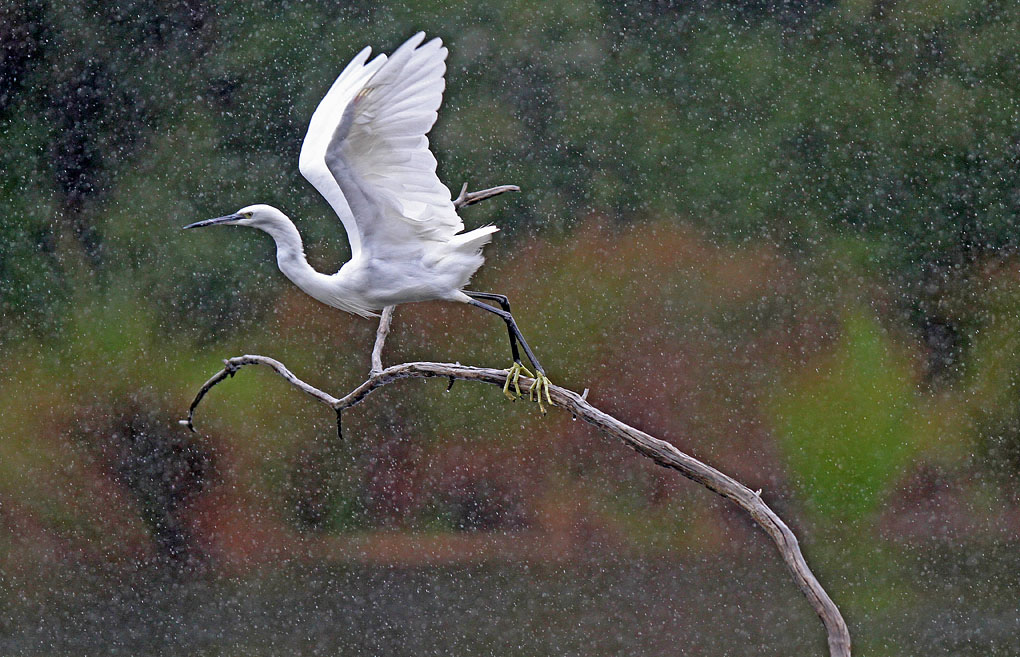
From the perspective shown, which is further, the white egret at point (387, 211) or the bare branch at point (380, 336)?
the bare branch at point (380, 336)

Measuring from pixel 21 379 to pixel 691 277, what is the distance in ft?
9.07

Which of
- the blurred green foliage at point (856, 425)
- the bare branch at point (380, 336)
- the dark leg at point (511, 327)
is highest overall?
the dark leg at point (511, 327)

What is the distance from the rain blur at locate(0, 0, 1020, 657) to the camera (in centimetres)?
466

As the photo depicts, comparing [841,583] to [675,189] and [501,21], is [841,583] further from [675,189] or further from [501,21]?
[501,21]

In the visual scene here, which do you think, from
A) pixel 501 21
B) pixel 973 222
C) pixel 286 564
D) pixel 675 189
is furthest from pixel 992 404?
pixel 286 564

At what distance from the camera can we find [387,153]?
1.74 meters

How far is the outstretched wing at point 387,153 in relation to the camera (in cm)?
164

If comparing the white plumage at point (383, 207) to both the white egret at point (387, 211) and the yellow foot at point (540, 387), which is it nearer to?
the white egret at point (387, 211)

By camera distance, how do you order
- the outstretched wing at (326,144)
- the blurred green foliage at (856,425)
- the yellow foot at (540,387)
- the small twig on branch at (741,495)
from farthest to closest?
1. the blurred green foliage at (856,425)
2. the outstretched wing at (326,144)
3. the yellow foot at (540,387)
4. the small twig on branch at (741,495)

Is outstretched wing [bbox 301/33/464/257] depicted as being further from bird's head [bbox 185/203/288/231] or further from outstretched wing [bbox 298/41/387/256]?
bird's head [bbox 185/203/288/231]

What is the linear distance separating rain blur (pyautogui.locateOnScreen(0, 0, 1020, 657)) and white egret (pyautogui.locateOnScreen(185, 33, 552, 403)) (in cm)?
271

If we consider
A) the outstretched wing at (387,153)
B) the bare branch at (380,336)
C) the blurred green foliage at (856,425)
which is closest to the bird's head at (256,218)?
the outstretched wing at (387,153)

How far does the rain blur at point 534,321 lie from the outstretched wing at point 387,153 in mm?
2698

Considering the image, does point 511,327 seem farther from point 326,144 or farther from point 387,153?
point 326,144
